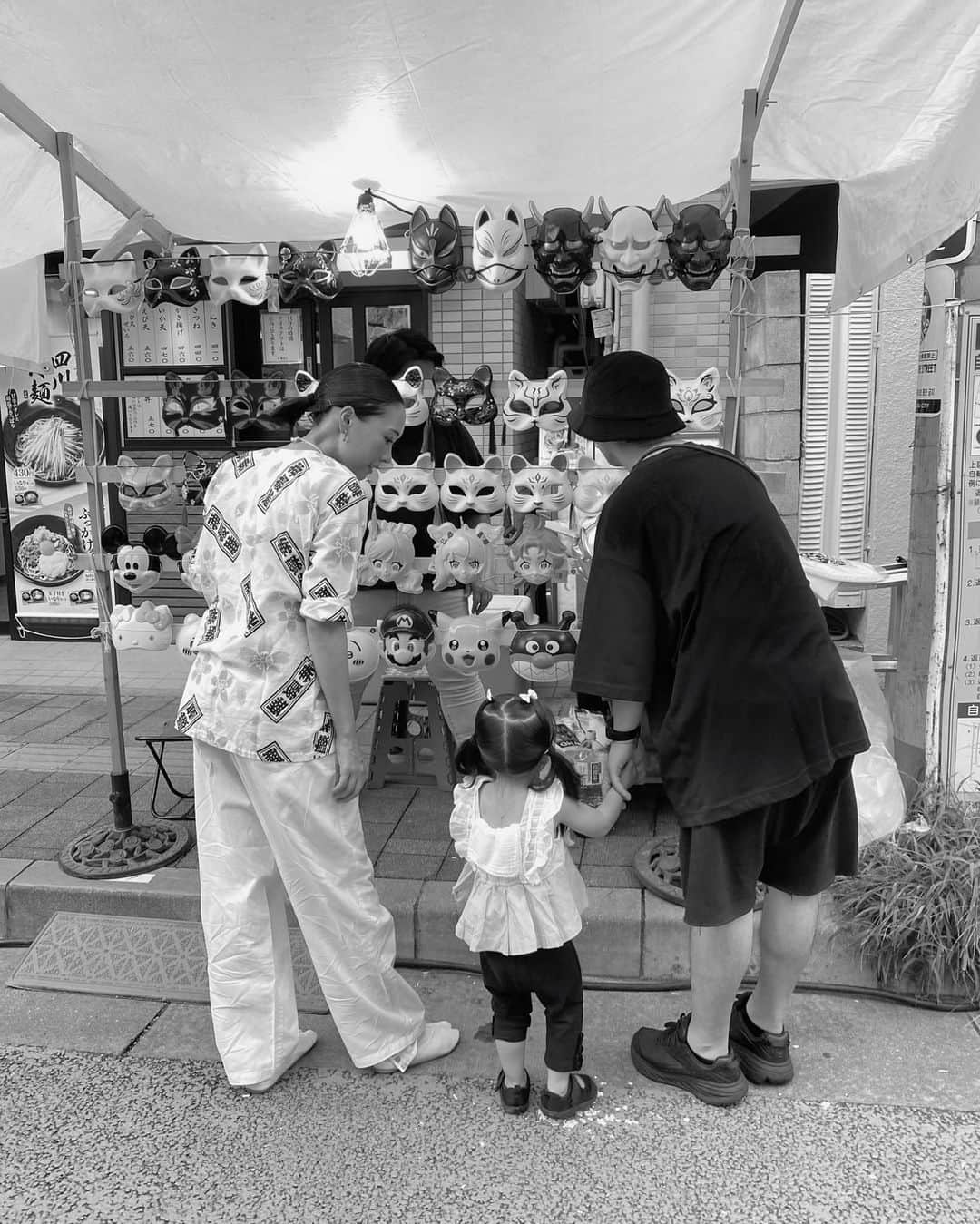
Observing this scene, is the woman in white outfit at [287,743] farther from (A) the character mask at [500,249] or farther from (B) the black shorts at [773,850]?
(A) the character mask at [500,249]

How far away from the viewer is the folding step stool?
433cm

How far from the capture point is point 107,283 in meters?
3.65

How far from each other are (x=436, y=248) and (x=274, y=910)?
2.34 m

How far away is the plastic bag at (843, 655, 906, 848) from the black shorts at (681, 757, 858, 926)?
2.76ft

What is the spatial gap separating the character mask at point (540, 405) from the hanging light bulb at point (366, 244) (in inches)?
27.7

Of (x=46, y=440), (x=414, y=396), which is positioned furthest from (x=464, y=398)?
(x=46, y=440)

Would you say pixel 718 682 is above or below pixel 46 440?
below

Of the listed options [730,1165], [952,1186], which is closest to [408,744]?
[730,1165]

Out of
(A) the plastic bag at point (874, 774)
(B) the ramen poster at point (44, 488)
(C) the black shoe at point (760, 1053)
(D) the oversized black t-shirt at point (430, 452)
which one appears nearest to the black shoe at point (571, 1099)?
(C) the black shoe at point (760, 1053)

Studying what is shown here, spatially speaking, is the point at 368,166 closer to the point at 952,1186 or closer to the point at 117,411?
the point at 952,1186

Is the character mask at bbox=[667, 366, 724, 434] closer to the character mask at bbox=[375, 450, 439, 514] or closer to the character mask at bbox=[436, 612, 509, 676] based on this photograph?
the character mask at bbox=[375, 450, 439, 514]

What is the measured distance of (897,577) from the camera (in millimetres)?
3775

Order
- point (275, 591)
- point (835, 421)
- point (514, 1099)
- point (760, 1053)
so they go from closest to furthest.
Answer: point (275, 591)
point (514, 1099)
point (760, 1053)
point (835, 421)

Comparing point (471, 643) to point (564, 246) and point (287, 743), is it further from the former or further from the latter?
point (564, 246)
